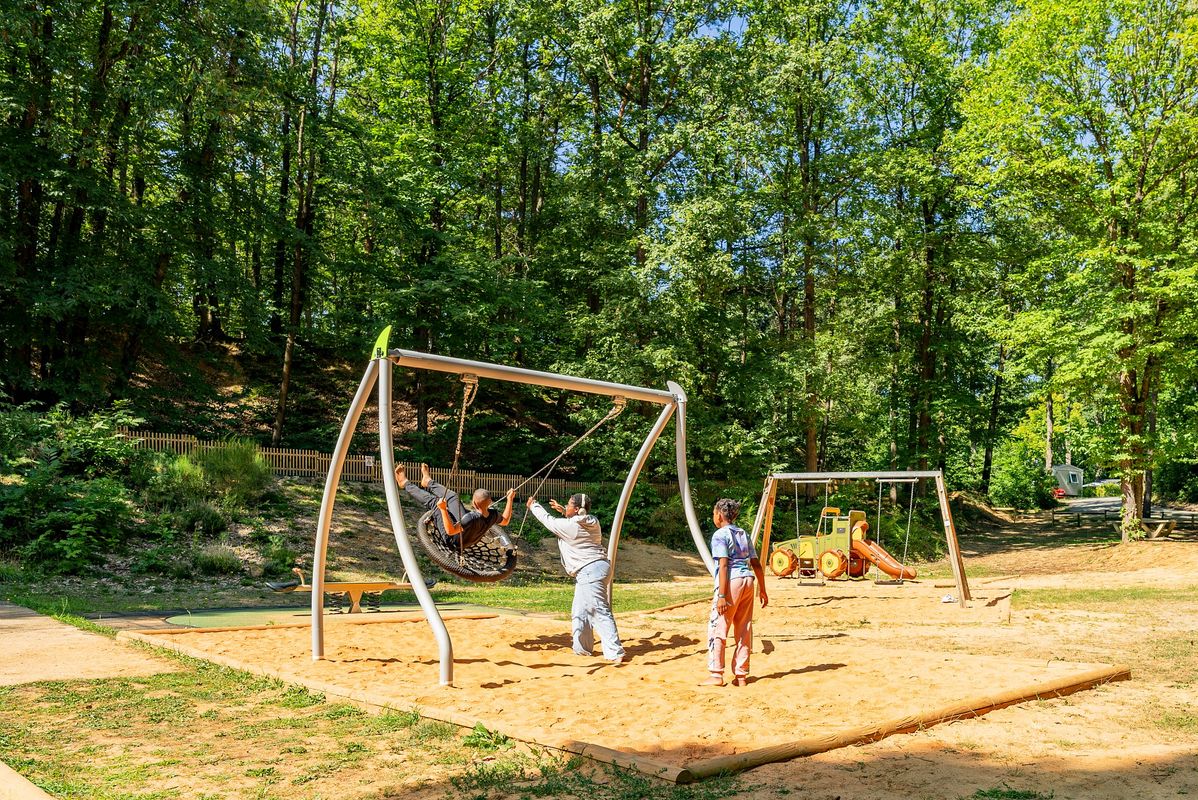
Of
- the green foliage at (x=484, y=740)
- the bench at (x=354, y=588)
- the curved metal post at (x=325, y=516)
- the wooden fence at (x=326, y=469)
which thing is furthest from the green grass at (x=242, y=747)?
the wooden fence at (x=326, y=469)

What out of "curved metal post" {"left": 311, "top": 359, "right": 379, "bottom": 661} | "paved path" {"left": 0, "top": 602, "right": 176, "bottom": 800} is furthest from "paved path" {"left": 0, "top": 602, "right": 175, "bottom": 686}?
"curved metal post" {"left": 311, "top": 359, "right": 379, "bottom": 661}

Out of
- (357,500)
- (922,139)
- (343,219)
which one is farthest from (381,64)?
(922,139)

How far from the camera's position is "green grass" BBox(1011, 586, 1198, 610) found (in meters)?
14.8

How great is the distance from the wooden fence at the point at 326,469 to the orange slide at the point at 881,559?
8.53 meters

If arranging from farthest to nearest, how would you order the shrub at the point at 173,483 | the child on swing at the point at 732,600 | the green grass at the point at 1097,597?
the shrub at the point at 173,483 < the green grass at the point at 1097,597 < the child on swing at the point at 732,600

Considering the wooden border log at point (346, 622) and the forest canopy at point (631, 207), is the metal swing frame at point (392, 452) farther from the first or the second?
the forest canopy at point (631, 207)

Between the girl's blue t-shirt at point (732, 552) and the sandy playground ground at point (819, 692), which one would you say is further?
the girl's blue t-shirt at point (732, 552)

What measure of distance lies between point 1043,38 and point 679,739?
26.7 m

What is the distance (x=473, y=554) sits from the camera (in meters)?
10.3

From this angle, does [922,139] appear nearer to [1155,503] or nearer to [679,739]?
[1155,503]

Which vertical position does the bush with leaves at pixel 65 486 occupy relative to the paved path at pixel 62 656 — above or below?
above

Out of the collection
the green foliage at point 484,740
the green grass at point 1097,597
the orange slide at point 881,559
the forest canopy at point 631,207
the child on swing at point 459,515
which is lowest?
the green grass at point 1097,597

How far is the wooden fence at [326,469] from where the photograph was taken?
21.1 m

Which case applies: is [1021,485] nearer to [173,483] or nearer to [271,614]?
[173,483]
